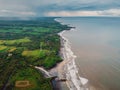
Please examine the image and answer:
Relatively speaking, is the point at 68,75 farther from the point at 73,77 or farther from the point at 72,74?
the point at 73,77

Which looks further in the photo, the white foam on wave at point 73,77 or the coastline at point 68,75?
the coastline at point 68,75

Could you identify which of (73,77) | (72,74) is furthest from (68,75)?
(73,77)

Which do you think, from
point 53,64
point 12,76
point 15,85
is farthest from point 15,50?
point 15,85

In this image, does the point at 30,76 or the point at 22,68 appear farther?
the point at 22,68

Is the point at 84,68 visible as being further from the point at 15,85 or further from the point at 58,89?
the point at 15,85

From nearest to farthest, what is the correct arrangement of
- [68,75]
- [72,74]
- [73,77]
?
[73,77] → [68,75] → [72,74]

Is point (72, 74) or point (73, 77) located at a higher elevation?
point (72, 74)

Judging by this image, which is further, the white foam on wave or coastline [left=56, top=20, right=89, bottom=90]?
coastline [left=56, top=20, right=89, bottom=90]

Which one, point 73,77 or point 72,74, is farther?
point 72,74

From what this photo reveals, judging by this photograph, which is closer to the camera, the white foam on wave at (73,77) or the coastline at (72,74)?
the white foam on wave at (73,77)

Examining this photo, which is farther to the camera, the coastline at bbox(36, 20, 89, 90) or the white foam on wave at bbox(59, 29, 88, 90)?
the coastline at bbox(36, 20, 89, 90)

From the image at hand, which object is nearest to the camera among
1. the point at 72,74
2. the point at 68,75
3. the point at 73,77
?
the point at 73,77
